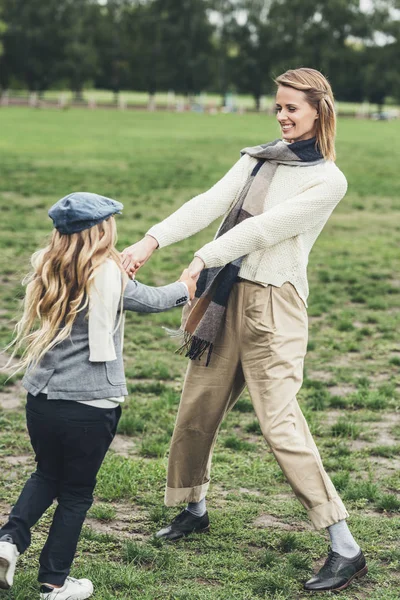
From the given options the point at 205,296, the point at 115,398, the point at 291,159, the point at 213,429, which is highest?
the point at 291,159

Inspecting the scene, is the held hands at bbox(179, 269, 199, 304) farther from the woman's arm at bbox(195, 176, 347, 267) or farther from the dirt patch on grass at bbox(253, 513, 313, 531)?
the dirt patch on grass at bbox(253, 513, 313, 531)

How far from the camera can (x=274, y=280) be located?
13.2 ft

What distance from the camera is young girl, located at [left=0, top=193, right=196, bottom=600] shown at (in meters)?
3.52

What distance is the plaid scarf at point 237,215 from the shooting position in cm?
404

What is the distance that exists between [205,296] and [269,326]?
0.32 m

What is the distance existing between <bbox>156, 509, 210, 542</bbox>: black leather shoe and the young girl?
793 mm

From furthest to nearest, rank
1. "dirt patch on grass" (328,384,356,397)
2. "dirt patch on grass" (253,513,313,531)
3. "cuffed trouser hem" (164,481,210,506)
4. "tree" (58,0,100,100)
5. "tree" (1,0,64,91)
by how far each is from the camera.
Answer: "tree" (1,0,64,91) → "tree" (58,0,100,100) → "dirt patch on grass" (328,384,356,397) → "dirt patch on grass" (253,513,313,531) → "cuffed trouser hem" (164,481,210,506)

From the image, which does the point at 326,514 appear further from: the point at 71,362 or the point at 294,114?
the point at 294,114

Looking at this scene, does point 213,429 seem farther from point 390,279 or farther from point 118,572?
point 390,279

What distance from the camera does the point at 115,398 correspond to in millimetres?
3619

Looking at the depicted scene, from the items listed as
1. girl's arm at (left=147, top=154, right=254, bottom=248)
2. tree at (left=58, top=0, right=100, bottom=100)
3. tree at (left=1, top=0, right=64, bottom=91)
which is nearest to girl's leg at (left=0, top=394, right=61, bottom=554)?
girl's arm at (left=147, top=154, right=254, bottom=248)

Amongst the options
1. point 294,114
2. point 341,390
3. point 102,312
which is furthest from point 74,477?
point 341,390

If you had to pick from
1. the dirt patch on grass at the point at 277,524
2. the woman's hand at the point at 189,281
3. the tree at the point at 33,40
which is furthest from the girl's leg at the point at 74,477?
Result: the tree at the point at 33,40

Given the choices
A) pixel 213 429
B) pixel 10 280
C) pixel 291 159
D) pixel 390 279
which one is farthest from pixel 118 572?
pixel 390 279
